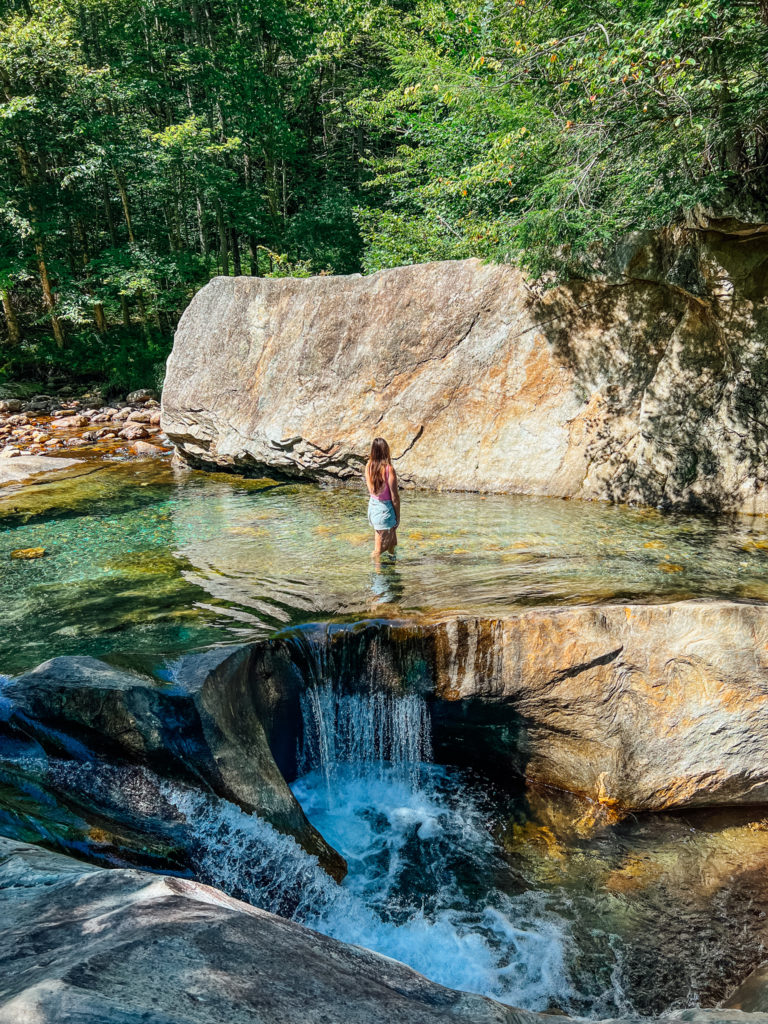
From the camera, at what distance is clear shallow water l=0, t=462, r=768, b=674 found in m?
6.66

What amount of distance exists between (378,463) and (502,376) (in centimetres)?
481

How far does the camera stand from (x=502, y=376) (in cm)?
1184

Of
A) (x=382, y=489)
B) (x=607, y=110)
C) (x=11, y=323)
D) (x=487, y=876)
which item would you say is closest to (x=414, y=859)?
(x=487, y=876)

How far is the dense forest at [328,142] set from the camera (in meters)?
8.29

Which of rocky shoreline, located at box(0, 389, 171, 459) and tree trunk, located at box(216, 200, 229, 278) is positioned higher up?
tree trunk, located at box(216, 200, 229, 278)

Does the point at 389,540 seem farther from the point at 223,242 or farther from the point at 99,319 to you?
the point at 99,319

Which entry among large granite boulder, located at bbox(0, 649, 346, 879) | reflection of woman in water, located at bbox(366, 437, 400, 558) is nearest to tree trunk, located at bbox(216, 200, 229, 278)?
reflection of woman in water, located at bbox(366, 437, 400, 558)

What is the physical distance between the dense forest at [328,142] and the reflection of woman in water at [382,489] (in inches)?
159

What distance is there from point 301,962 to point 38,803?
2716mm

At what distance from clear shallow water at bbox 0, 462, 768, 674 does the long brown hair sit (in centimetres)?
98

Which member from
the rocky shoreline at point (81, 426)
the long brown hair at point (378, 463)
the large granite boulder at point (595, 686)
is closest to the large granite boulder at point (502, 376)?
the rocky shoreline at point (81, 426)

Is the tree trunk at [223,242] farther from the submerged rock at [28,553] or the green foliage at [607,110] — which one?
the submerged rock at [28,553]

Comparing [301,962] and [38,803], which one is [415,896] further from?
[301,962]

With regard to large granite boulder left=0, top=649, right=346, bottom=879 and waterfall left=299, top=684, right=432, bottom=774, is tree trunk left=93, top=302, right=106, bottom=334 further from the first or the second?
large granite boulder left=0, top=649, right=346, bottom=879
